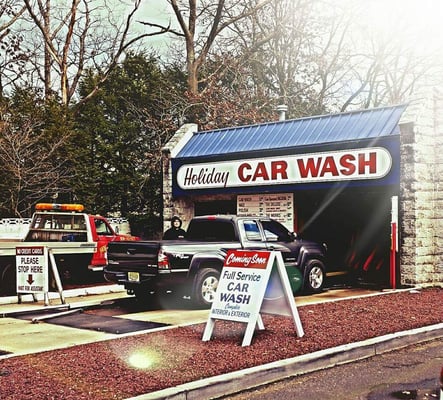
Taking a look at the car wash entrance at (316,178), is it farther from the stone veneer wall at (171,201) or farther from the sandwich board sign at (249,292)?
the sandwich board sign at (249,292)

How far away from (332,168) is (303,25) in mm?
22599

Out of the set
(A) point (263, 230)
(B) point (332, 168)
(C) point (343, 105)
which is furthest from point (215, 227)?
(C) point (343, 105)

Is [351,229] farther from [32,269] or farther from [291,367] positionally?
[291,367]

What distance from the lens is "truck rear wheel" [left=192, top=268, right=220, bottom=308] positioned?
1271 centimetres

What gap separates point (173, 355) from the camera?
816 centimetres

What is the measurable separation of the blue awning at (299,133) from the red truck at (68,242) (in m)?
4.10

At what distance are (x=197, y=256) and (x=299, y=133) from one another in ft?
21.0

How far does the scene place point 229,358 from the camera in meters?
7.95

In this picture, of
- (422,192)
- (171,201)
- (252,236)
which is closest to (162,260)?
(252,236)

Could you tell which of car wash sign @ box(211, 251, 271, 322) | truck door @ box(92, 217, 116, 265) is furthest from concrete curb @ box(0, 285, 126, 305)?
car wash sign @ box(211, 251, 271, 322)

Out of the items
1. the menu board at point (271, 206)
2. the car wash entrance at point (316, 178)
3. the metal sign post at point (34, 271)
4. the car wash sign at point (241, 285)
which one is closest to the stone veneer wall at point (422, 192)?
the car wash entrance at point (316, 178)

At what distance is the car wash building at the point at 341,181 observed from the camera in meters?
15.6

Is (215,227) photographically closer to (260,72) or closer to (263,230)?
(263,230)

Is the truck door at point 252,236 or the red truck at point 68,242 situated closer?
the truck door at point 252,236
